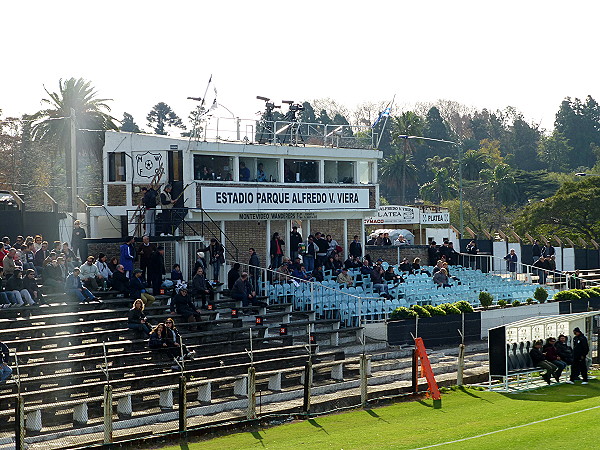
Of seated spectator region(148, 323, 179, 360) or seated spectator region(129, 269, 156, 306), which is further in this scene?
seated spectator region(129, 269, 156, 306)

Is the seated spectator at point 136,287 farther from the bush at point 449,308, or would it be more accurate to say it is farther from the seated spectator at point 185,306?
the bush at point 449,308

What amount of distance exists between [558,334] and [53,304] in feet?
42.2

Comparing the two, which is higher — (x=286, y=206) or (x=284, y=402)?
(x=286, y=206)

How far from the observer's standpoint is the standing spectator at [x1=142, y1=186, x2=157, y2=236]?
2847 centimetres

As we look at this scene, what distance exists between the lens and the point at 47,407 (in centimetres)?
1652

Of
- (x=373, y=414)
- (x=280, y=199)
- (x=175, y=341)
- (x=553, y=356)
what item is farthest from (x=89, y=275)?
(x=553, y=356)

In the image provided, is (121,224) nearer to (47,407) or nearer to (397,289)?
(397,289)

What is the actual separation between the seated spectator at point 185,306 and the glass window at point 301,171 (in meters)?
10.4

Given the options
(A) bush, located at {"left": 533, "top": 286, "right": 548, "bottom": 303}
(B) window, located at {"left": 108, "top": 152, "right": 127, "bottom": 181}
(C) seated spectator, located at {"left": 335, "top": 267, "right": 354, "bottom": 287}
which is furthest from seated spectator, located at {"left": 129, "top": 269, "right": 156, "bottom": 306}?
(A) bush, located at {"left": 533, "top": 286, "right": 548, "bottom": 303}

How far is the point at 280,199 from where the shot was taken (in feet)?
107

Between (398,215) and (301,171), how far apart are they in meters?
15.1

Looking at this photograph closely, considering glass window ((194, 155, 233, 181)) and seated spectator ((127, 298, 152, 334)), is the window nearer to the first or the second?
glass window ((194, 155, 233, 181))

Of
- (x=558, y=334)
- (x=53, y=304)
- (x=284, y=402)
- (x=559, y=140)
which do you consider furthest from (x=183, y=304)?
(x=559, y=140)

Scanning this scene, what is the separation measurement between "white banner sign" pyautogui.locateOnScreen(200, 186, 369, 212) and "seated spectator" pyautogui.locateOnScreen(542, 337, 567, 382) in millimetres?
11587
